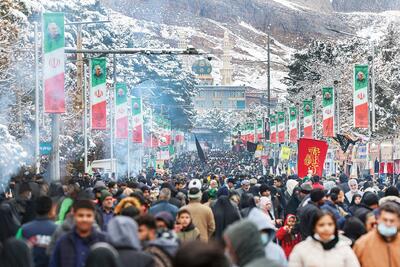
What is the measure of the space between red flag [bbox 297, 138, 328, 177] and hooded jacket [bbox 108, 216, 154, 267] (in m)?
25.1

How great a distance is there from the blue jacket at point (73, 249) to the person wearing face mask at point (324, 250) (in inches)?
65.9

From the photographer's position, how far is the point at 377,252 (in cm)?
1245

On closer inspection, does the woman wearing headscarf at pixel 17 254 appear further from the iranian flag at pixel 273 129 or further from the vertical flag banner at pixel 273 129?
the iranian flag at pixel 273 129

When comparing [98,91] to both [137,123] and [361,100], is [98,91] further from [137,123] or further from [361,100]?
[137,123]

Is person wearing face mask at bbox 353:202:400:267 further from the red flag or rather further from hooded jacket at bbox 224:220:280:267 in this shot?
the red flag

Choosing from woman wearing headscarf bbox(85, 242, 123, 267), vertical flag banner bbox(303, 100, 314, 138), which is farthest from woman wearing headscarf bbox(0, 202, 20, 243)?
vertical flag banner bbox(303, 100, 314, 138)

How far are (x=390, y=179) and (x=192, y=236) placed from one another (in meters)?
33.9

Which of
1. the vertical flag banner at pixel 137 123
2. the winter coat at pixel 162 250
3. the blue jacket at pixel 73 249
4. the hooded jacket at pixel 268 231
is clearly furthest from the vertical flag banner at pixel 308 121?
the winter coat at pixel 162 250

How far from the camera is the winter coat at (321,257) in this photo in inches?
467

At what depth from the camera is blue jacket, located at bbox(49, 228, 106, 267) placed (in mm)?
11719

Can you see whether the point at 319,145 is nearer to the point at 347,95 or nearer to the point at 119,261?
the point at 119,261

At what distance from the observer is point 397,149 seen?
5028 centimetres

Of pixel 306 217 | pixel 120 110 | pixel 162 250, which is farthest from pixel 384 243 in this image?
pixel 120 110

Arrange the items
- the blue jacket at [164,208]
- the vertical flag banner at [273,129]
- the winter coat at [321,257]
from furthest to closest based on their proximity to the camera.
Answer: the vertical flag banner at [273,129] < the blue jacket at [164,208] < the winter coat at [321,257]
